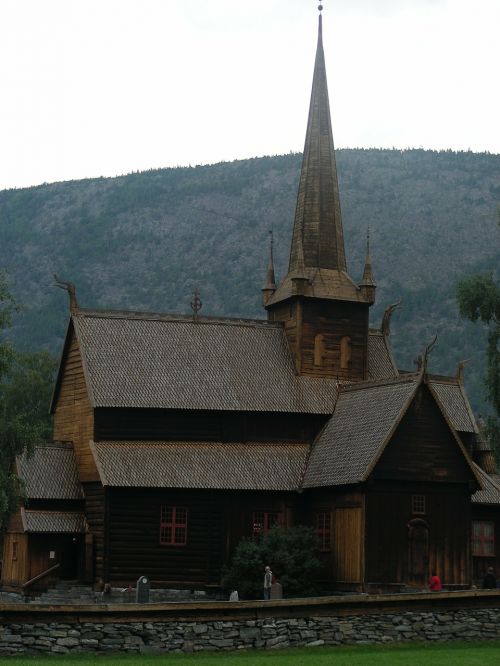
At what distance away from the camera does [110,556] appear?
49.2 metres

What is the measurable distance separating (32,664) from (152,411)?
21.3 metres

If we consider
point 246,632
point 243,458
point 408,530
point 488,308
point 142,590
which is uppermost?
point 488,308

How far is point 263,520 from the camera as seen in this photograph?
169ft

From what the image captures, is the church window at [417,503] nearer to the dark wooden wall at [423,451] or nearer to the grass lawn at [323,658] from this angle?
the dark wooden wall at [423,451]

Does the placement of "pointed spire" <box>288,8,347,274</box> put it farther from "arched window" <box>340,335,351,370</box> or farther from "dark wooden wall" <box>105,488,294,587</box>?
"dark wooden wall" <box>105,488,294,587</box>

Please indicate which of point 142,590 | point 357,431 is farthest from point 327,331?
point 142,590

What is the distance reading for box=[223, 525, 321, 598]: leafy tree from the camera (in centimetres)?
4772

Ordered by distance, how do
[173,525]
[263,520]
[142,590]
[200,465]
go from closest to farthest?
[142,590] < [173,525] < [200,465] < [263,520]

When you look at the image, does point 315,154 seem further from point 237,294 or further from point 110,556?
point 237,294

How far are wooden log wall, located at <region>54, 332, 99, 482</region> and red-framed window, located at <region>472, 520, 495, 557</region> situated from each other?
52.8 ft

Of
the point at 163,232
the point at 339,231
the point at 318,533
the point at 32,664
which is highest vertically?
the point at 163,232

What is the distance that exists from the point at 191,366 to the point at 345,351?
7.09m

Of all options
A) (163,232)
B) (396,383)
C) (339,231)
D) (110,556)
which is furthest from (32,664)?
(163,232)

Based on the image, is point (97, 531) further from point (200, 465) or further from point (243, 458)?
point (243, 458)
